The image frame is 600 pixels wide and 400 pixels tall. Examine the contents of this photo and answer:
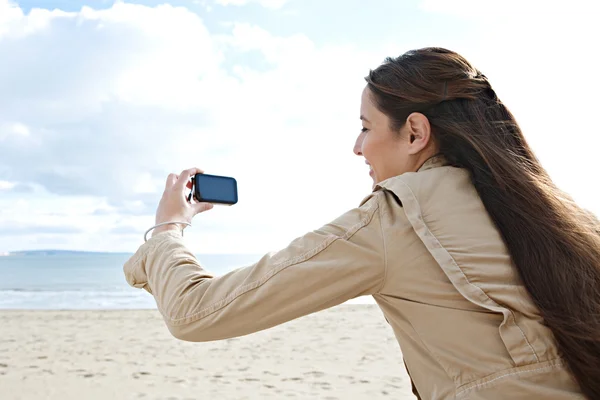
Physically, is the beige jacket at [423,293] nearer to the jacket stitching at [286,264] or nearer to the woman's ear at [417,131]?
the jacket stitching at [286,264]

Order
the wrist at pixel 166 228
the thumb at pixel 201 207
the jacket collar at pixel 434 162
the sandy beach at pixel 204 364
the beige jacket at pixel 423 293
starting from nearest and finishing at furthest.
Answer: the beige jacket at pixel 423 293 → the jacket collar at pixel 434 162 → the wrist at pixel 166 228 → the thumb at pixel 201 207 → the sandy beach at pixel 204 364

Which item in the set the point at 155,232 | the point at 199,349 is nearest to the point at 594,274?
the point at 155,232

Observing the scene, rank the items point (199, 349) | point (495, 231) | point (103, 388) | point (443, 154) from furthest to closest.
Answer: point (199, 349), point (103, 388), point (443, 154), point (495, 231)

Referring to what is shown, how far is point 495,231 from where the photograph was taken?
4.84 ft

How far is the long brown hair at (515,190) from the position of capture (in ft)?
4.61

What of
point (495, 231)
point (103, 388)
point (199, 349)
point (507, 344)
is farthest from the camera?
point (199, 349)

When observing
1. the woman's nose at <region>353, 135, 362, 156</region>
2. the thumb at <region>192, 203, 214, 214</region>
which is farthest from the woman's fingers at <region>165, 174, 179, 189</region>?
the woman's nose at <region>353, 135, 362, 156</region>

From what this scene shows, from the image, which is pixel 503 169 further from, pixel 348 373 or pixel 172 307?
pixel 348 373

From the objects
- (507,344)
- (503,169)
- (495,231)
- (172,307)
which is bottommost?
(507,344)

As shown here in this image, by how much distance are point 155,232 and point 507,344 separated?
Result: 39.1 inches

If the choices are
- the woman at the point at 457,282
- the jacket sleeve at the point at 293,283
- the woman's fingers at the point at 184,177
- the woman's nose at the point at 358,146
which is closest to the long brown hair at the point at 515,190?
the woman at the point at 457,282

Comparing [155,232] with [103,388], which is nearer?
[155,232]

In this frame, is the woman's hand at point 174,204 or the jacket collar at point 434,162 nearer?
the jacket collar at point 434,162

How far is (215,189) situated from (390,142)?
0.65 metres
